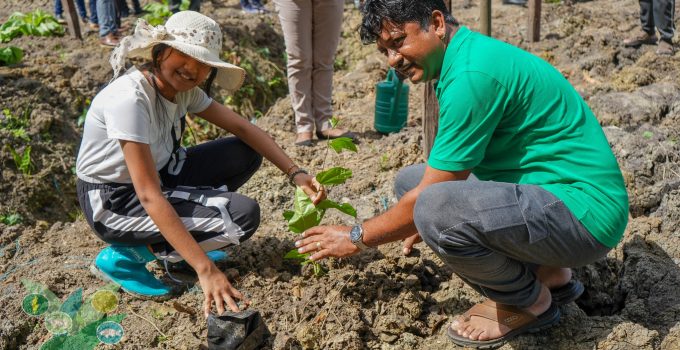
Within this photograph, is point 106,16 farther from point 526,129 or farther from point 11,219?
point 526,129

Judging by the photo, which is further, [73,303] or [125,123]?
[73,303]

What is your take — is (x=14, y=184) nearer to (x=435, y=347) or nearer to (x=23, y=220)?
(x=23, y=220)

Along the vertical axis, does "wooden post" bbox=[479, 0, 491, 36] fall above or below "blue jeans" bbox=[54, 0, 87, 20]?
above

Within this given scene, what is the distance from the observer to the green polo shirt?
1966 millimetres

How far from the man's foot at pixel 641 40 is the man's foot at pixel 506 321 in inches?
149

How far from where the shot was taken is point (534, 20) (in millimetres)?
5719

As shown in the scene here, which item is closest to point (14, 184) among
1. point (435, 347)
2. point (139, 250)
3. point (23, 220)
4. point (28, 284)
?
point (23, 220)

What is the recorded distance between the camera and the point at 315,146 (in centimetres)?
420

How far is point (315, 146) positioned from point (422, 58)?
7.08 feet

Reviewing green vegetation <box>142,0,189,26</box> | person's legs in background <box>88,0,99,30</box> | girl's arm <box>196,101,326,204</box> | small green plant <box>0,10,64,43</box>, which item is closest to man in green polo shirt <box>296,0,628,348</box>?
girl's arm <box>196,101,326,204</box>

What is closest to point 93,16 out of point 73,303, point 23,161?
point 23,161
